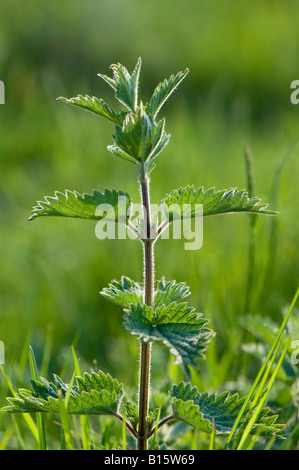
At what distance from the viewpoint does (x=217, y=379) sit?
53.1 inches

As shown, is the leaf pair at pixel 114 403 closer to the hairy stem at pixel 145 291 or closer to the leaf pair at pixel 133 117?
the hairy stem at pixel 145 291

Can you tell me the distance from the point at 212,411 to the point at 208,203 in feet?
1.00

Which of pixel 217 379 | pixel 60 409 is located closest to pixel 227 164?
pixel 217 379

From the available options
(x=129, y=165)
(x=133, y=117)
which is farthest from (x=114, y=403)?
(x=129, y=165)

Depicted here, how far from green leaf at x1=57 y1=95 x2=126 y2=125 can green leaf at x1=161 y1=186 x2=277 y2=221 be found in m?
0.13

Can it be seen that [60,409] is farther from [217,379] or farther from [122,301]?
[217,379]

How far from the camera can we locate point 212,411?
2.77 ft

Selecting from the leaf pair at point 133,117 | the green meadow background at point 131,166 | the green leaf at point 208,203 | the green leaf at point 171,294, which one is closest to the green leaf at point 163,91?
the leaf pair at point 133,117

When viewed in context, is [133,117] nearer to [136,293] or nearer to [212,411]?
[136,293]

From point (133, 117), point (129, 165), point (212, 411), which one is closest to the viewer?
point (133, 117)

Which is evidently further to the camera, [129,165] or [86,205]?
[129,165]

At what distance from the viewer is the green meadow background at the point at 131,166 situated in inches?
67.5
